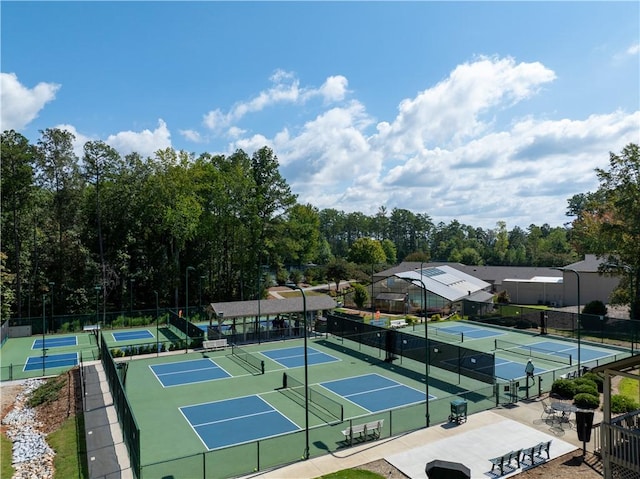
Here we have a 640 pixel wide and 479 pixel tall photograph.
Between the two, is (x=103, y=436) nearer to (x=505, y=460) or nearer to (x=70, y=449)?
(x=70, y=449)

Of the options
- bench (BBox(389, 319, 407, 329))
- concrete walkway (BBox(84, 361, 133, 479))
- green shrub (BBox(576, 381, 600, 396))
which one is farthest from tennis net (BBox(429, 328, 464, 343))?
concrete walkway (BBox(84, 361, 133, 479))

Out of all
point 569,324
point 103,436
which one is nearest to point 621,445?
point 103,436

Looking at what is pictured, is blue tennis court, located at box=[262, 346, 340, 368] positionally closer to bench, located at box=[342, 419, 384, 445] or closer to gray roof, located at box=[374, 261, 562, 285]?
bench, located at box=[342, 419, 384, 445]

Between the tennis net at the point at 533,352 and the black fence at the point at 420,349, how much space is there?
24.3 feet

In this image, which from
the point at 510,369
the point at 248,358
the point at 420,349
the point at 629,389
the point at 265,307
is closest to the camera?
the point at 629,389

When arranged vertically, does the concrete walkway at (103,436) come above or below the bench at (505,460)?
below

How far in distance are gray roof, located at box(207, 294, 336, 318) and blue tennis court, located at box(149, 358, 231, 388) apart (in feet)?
17.5

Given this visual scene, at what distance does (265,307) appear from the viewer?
1516 inches

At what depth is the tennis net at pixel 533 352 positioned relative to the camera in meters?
30.7

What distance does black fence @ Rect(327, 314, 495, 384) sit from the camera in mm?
24516

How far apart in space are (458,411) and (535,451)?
347cm

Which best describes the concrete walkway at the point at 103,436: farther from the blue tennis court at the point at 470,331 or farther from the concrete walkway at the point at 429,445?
the blue tennis court at the point at 470,331

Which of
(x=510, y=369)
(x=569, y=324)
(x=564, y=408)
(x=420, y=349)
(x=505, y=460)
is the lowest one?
(x=510, y=369)

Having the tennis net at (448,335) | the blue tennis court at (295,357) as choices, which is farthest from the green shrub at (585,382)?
the blue tennis court at (295,357)
